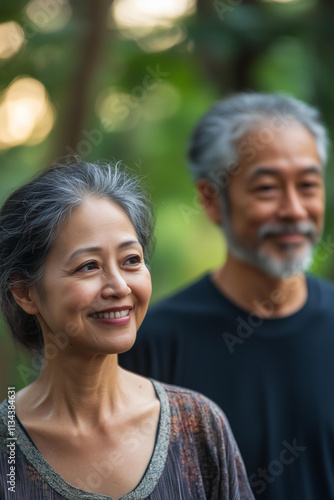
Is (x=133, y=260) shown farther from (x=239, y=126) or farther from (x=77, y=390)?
(x=239, y=126)

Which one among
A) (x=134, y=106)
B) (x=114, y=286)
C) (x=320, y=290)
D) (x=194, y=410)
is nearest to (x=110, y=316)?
(x=114, y=286)

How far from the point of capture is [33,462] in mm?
2074

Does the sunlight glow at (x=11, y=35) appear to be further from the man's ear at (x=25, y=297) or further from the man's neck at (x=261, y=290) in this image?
the man's ear at (x=25, y=297)

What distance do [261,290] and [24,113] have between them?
3.04 meters

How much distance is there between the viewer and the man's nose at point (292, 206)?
3221mm

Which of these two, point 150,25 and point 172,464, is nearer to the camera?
point 172,464

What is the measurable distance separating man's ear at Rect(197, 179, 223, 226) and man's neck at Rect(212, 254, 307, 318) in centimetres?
26

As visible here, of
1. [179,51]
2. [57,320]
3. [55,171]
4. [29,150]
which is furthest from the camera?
[29,150]

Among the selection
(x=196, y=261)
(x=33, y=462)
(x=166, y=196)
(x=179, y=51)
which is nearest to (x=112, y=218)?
(x=33, y=462)

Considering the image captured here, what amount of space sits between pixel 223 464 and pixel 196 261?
20.5ft

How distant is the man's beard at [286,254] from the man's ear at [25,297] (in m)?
1.41

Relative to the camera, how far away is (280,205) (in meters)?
3.26

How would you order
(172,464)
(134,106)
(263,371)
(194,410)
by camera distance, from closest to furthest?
1. (172,464)
2. (194,410)
3. (263,371)
4. (134,106)

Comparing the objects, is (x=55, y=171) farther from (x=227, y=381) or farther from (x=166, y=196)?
(x=166, y=196)
